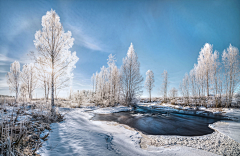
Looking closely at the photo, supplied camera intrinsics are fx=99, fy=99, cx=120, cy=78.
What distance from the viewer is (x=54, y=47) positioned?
8312 mm

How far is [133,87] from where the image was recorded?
16094 mm

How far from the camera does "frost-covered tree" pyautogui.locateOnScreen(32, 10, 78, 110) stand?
7.94 m

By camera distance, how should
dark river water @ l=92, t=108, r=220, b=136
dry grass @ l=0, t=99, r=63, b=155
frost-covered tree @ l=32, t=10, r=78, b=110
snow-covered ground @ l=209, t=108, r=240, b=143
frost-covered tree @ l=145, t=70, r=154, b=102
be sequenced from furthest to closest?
frost-covered tree @ l=145, t=70, r=154, b=102, frost-covered tree @ l=32, t=10, r=78, b=110, dark river water @ l=92, t=108, r=220, b=136, snow-covered ground @ l=209, t=108, r=240, b=143, dry grass @ l=0, t=99, r=63, b=155

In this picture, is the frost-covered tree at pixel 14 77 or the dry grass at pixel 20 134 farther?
the frost-covered tree at pixel 14 77

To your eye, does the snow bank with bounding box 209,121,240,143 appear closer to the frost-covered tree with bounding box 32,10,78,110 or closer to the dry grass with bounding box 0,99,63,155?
the dry grass with bounding box 0,99,63,155

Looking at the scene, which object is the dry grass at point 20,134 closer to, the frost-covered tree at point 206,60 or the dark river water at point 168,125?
the dark river water at point 168,125

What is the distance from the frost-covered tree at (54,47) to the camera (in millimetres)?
7941

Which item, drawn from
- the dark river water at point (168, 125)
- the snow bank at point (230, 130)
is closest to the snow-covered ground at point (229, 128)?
the snow bank at point (230, 130)

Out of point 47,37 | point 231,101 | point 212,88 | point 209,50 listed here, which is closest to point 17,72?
point 47,37

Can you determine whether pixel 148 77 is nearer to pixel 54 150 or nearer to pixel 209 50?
pixel 209 50

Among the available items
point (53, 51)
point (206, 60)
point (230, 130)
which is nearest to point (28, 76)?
point (53, 51)

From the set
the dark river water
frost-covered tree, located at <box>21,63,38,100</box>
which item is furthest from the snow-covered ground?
frost-covered tree, located at <box>21,63,38,100</box>

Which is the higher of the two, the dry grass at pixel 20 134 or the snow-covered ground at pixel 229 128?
the dry grass at pixel 20 134

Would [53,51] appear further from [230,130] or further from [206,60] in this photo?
[206,60]
